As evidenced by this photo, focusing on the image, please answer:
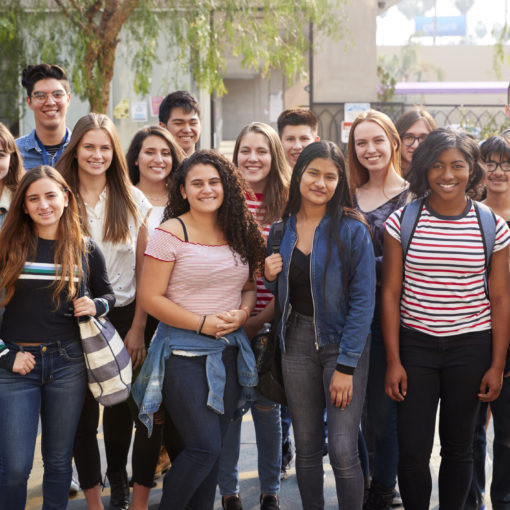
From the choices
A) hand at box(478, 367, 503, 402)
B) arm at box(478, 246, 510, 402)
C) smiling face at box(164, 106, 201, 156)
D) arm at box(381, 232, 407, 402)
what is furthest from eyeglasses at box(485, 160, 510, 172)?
smiling face at box(164, 106, 201, 156)

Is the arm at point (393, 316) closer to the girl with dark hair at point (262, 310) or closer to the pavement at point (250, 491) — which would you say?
the girl with dark hair at point (262, 310)

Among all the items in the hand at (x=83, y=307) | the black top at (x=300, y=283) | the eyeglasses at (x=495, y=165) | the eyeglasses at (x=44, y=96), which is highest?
the eyeglasses at (x=44, y=96)

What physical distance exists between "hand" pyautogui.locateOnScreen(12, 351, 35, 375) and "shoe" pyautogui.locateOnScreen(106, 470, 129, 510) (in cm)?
110

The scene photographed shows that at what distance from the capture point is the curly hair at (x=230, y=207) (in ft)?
10.5

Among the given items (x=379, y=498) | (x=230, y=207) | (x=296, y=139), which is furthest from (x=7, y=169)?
(x=379, y=498)

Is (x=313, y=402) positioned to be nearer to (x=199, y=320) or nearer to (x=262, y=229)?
(x=199, y=320)

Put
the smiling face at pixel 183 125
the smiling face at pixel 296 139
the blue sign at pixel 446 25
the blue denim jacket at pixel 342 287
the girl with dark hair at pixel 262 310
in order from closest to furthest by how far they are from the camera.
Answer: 1. the blue denim jacket at pixel 342 287
2. the girl with dark hair at pixel 262 310
3. the smiling face at pixel 296 139
4. the smiling face at pixel 183 125
5. the blue sign at pixel 446 25

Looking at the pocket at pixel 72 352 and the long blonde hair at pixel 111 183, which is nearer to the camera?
the pocket at pixel 72 352

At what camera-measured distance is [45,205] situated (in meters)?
2.99

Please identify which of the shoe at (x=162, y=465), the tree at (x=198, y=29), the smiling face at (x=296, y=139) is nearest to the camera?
the shoe at (x=162, y=465)

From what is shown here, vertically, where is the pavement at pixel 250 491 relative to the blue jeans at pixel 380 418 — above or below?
below

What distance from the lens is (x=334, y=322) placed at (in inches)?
118

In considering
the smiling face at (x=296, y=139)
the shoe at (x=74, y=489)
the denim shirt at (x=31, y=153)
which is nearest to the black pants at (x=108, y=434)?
the shoe at (x=74, y=489)

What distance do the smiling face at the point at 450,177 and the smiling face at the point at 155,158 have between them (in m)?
1.62
